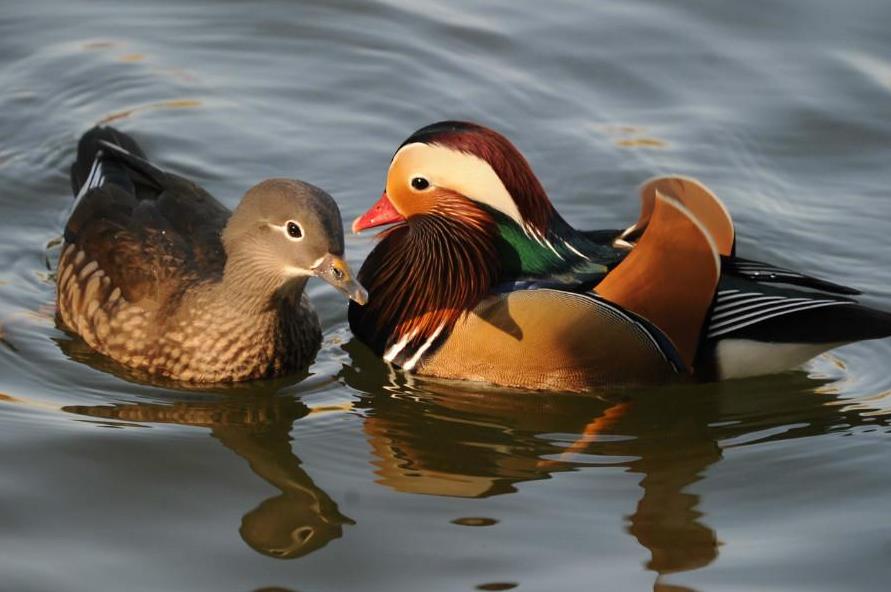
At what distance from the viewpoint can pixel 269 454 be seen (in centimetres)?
664

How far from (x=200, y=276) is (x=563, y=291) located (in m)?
1.68

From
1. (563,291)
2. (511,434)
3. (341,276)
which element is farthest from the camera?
(563,291)

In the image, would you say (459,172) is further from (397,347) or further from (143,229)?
(143,229)

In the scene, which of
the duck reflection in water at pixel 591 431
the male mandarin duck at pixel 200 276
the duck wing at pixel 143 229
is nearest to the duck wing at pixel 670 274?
the duck reflection in water at pixel 591 431

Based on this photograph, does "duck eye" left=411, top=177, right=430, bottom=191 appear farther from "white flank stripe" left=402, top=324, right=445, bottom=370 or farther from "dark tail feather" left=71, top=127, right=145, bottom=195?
"dark tail feather" left=71, top=127, right=145, bottom=195

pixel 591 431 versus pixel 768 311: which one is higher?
pixel 768 311

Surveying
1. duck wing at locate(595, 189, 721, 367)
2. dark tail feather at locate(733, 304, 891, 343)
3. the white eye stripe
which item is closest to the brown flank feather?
duck wing at locate(595, 189, 721, 367)

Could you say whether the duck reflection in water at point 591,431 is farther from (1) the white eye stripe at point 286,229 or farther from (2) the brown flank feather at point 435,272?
(1) the white eye stripe at point 286,229

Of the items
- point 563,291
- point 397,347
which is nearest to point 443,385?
point 397,347

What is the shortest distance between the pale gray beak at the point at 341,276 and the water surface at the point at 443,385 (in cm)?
69

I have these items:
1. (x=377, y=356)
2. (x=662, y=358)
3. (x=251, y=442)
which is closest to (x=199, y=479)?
(x=251, y=442)

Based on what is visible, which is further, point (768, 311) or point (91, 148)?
point (91, 148)

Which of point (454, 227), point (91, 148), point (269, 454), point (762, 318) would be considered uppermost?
point (91, 148)

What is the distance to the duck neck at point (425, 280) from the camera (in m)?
7.31
